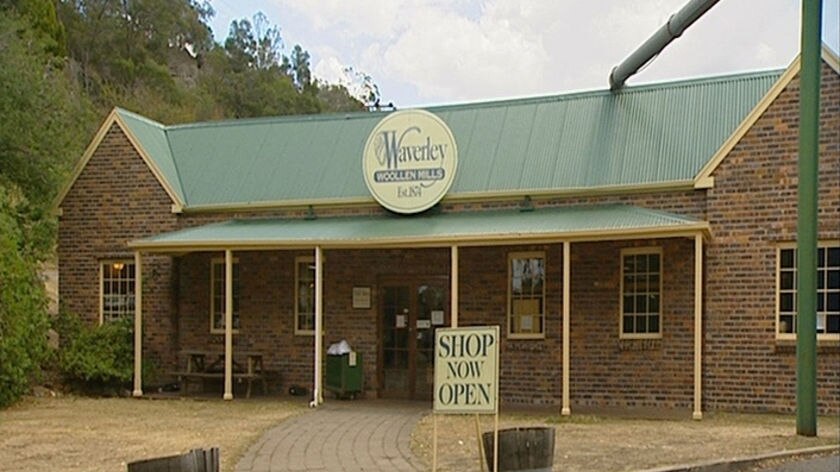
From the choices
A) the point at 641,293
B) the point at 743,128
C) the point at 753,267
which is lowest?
the point at 641,293

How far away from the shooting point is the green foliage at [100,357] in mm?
17094

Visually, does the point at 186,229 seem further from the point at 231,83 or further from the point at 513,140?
the point at 231,83

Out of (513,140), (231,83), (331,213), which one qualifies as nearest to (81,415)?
(331,213)

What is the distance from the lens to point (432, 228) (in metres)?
15.5

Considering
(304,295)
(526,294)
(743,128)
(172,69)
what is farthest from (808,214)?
(172,69)

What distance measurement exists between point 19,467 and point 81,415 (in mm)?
4650

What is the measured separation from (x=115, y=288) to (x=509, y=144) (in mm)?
8509

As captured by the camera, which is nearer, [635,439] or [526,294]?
[635,439]

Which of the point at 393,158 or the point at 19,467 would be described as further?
the point at 393,158

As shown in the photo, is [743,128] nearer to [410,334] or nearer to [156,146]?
[410,334]

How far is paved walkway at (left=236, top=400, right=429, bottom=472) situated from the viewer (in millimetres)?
9641

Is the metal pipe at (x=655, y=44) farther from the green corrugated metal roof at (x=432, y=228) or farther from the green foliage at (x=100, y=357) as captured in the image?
the green foliage at (x=100, y=357)

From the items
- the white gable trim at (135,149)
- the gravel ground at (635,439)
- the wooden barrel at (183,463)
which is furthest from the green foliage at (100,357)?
the wooden barrel at (183,463)

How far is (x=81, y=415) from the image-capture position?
1415cm
